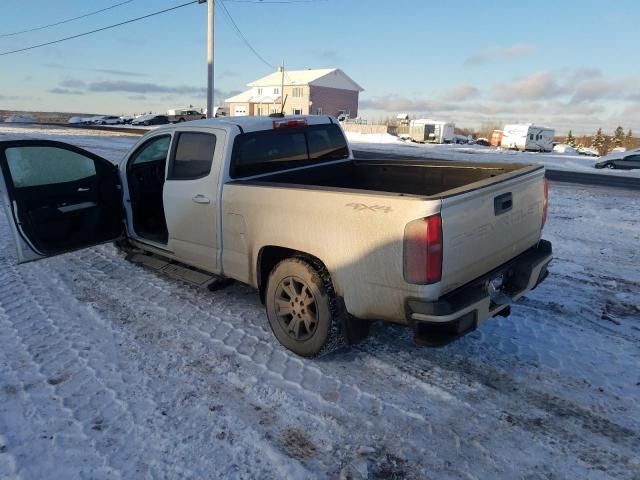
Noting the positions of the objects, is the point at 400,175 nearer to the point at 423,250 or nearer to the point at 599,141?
the point at 423,250

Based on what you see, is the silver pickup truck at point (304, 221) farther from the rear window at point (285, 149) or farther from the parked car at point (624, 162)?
the parked car at point (624, 162)

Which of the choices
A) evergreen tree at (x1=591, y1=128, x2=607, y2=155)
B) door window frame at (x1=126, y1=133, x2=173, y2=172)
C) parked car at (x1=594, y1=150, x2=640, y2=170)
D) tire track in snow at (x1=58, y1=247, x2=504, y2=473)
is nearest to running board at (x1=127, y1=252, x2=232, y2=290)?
tire track in snow at (x1=58, y1=247, x2=504, y2=473)

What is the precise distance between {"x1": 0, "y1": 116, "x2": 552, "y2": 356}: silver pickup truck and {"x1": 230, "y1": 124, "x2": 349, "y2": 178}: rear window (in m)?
0.01

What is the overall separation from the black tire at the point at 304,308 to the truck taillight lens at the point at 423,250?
0.74 metres

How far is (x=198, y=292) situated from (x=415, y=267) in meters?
2.85

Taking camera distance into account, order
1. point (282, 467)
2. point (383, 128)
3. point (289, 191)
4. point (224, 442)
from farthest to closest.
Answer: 1. point (383, 128)
2. point (289, 191)
3. point (224, 442)
4. point (282, 467)

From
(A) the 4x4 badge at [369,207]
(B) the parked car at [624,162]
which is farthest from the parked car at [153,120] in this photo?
(A) the 4x4 badge at [369,207]

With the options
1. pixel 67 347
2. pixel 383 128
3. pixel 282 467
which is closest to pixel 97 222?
pixel 67 347

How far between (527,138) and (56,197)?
44.1 meters

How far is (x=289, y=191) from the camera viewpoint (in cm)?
346

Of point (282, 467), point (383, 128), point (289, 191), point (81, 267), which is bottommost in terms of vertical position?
point (282, 467)

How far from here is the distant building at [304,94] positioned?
68.0 metres

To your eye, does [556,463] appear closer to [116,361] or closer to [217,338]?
[217,338]

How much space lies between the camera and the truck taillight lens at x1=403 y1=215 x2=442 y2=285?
276cm
